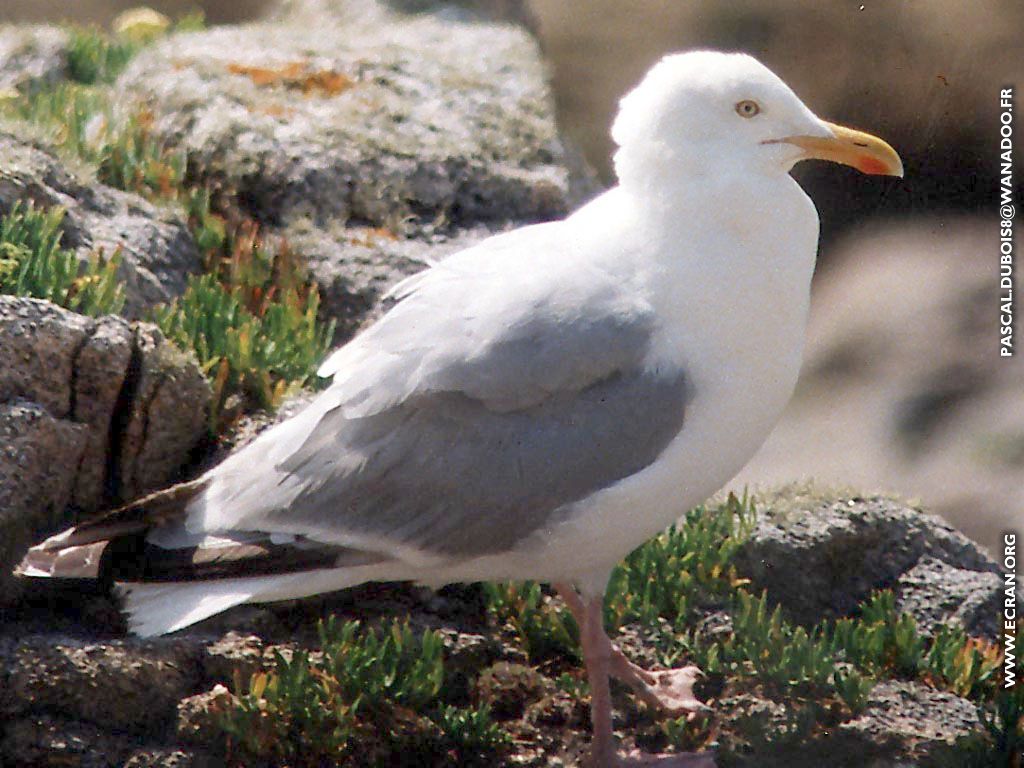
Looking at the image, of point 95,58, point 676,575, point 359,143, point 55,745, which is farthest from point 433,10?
point 55,745

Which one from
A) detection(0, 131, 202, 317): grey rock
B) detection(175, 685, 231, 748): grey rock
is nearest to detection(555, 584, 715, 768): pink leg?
detection(175, 685, 231, 748): grey rock

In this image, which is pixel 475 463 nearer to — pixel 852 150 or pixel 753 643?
pixel 753 643

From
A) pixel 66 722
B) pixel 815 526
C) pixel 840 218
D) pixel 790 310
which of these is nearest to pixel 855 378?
pixel 840 218

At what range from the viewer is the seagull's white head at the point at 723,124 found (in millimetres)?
3180

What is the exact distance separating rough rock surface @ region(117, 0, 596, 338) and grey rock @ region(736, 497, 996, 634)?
5.37 ft

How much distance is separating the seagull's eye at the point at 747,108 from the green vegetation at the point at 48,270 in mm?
1971

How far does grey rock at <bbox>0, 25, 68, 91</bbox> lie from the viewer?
6.23 m

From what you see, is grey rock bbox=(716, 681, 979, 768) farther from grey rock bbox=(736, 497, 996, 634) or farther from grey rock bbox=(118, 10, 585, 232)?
grey rock bbox=(118, 10, 585, 232)

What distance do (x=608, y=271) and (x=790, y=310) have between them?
44cm

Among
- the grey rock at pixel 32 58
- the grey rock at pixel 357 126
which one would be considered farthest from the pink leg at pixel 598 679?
the grey rock at pixel 32 58

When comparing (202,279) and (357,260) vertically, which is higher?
(357,260)

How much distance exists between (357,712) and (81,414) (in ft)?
3.66

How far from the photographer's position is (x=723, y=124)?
319cm

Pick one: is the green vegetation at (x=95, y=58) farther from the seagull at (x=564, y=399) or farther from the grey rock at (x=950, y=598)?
the grey rock at (x=950, y=598)
